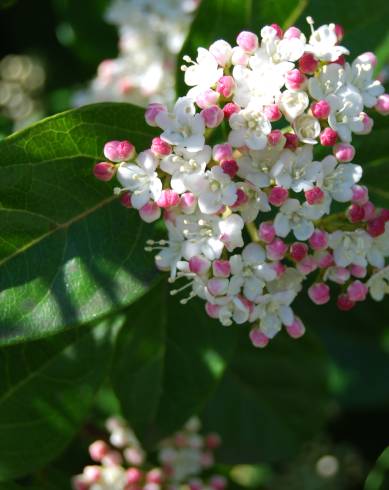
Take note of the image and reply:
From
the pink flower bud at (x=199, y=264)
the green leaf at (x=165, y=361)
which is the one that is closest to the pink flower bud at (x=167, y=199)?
the pink flower bud at (x=199, y=264)

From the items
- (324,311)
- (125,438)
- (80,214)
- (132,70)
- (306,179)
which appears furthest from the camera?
(324,311)

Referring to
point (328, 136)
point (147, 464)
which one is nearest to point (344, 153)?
point (328, 136)

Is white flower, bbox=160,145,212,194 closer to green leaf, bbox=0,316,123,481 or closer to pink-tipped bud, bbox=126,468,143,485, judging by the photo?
green leaf, bbox=0,316,123,481

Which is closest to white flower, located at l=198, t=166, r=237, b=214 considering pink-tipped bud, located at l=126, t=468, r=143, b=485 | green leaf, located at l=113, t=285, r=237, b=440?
green leaf, located at l=113, t=285, r=237, b=440

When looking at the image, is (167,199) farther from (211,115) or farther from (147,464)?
(147,464)

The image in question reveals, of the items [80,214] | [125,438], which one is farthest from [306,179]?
[125,438]

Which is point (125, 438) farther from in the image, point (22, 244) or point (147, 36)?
point (147, 36)
